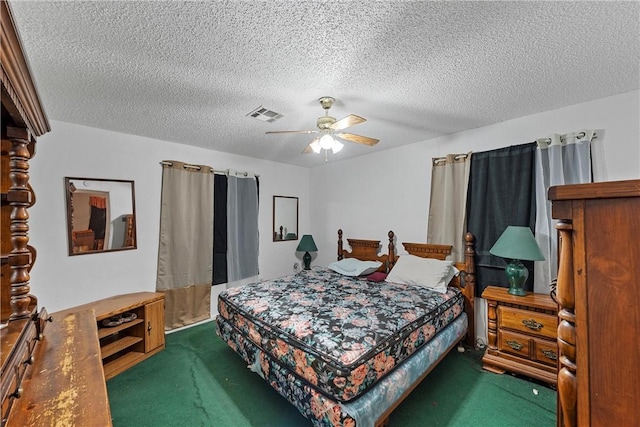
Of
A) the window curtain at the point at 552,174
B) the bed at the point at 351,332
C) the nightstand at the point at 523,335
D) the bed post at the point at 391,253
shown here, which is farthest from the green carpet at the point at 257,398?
the bed post at the point at 391,253

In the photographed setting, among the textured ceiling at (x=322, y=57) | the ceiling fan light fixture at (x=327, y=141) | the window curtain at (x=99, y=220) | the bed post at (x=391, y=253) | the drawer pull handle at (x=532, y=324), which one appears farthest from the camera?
the bed post at (x=391, y=253)

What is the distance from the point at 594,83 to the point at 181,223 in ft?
14.3

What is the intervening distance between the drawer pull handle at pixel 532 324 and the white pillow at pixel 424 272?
708mm

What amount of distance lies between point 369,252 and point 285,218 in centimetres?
164

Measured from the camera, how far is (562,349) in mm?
574

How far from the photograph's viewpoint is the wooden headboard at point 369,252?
145 inches

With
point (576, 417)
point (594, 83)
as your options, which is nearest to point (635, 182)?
point (576, 417)

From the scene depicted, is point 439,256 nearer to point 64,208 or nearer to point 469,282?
point 469,282

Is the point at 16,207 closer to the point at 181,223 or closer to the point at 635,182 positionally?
the point at 635,182

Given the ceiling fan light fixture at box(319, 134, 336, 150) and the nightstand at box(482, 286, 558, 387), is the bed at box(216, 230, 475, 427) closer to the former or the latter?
the nightstand at box(482, 286, 558, 387)

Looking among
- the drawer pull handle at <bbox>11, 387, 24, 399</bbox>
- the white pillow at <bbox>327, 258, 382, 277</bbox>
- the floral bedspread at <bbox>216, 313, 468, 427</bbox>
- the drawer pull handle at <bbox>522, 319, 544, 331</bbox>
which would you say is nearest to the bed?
the floral bedspread at <bbox>216, 313, 468, 427</bbox>

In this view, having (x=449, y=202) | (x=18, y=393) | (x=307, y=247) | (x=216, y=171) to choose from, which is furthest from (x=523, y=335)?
(x=216, y=171)

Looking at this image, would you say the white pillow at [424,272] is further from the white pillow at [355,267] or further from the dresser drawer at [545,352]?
the dresser drawer at [545,352]

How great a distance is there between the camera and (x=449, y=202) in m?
3.13
